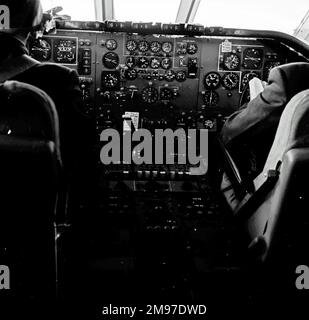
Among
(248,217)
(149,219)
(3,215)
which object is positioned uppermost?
(3,215)

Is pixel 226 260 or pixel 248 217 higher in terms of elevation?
pixel 248 217

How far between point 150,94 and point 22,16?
213 cm

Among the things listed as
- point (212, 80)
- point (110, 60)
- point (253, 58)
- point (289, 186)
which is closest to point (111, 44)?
point (110, 60)

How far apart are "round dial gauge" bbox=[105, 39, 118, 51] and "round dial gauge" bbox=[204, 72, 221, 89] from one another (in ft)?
2.75

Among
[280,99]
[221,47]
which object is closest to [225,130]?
[280,99]

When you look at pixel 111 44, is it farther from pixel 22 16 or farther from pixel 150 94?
pixel 22 16

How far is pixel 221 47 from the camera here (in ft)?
12.0

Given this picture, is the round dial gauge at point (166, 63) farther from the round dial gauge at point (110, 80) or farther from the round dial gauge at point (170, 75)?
the round dial gauge at point (110, 80)

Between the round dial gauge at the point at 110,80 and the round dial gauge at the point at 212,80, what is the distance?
78 centimetres

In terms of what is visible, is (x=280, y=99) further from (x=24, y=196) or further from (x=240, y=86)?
(x=240, y=86)

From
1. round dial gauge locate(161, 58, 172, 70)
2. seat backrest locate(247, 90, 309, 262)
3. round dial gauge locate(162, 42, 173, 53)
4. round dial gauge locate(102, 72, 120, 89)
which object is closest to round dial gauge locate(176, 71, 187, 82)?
round dial gauge locate(161, 58, 172, 70)
